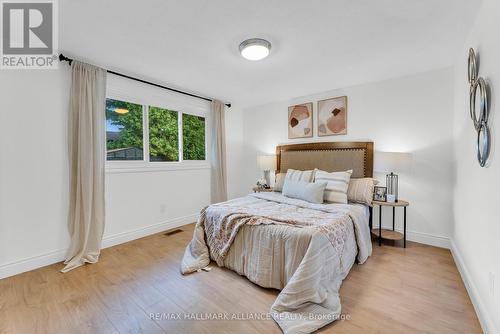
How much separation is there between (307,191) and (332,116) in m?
1.49

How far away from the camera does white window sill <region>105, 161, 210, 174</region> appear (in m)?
2.99

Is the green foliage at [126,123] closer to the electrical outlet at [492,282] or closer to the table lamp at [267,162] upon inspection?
the table lamp at [267,162]

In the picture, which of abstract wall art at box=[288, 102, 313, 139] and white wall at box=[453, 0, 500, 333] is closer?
white wall at box=[453, 0, 500, 333]

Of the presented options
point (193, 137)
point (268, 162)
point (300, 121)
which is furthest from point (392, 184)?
point (193, 137)

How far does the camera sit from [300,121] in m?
3.99

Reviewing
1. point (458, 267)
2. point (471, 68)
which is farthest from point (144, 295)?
point (471, 68)

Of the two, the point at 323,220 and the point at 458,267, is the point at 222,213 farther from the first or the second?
the point at 458,267

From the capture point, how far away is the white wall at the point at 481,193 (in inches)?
53.5

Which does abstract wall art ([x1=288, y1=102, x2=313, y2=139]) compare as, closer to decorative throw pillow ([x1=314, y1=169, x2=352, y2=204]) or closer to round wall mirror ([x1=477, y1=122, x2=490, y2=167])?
decorative throw pillow ([x1=314, y1=169, x2=352, y2=204])

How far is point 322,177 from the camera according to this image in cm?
309

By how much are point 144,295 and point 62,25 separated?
2.42 m

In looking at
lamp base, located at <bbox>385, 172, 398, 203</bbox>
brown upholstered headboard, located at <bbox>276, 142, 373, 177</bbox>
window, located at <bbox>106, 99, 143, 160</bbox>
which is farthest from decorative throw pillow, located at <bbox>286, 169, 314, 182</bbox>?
window, located at <bbox>106, 99, 143, 160</bbox>

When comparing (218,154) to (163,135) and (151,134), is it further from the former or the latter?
(151,134)

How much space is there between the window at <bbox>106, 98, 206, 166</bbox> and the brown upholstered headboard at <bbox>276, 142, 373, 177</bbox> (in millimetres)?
1581
